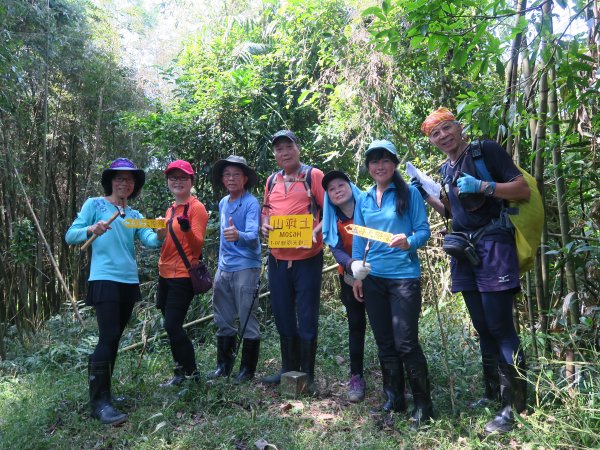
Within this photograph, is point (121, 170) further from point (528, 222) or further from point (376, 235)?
point (528, 222)

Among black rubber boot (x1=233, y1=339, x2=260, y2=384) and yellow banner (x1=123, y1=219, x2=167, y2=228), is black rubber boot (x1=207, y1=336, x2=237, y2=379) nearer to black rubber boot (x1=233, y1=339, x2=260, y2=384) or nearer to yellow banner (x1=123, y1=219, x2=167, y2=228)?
black rubber boot (x1=233, y1=339, x2=260, y2=384)

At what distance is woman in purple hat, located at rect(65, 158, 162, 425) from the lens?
3.42 meters

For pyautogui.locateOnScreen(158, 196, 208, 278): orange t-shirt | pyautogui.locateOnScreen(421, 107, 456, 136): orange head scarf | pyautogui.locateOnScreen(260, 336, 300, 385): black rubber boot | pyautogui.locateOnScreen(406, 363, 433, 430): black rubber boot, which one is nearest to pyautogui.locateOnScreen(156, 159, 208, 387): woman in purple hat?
pyautogui.locateOnScreen(158, 196, 208, 278): orange t-shirt

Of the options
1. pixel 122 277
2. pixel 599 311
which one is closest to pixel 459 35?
pixel 599 311

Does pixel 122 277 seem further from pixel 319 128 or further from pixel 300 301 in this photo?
pixel 319 128

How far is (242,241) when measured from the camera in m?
4.00

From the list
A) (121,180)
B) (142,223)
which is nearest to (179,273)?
(142,223)

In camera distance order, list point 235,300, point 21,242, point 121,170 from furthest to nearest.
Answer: point 21,242
point 235,300
point 121,170

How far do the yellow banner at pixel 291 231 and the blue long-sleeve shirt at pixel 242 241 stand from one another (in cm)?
21

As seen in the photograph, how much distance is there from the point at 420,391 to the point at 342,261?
93 centimetres

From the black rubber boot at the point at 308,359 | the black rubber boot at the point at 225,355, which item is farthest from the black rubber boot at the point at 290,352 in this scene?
the black rubber boot at the point at 225,355

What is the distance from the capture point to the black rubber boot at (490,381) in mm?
3146

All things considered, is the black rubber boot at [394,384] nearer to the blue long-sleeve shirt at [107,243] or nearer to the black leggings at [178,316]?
the black leggings at [178,316]

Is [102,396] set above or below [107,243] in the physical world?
below
